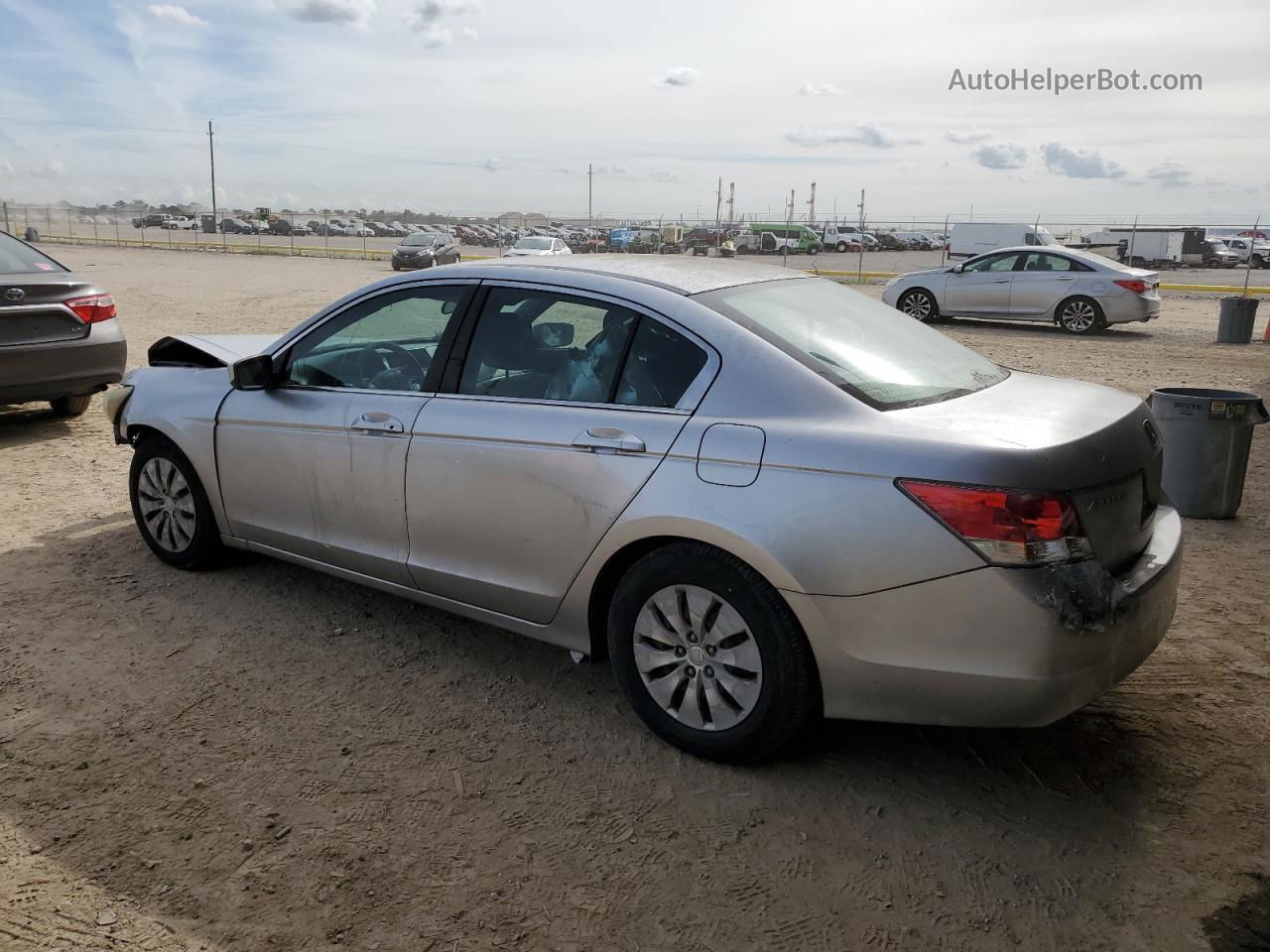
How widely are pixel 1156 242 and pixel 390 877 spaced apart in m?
46.8

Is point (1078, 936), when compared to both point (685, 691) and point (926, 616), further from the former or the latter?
point (685, 691)

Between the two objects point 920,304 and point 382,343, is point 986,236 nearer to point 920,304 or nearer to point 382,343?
point 920,304

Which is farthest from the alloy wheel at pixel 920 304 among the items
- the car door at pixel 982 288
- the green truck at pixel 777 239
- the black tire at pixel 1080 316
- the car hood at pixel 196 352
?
the green truck at pixel 777 239

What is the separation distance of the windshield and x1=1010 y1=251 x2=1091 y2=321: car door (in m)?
14.5

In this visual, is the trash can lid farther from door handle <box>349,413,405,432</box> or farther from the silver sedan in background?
the silver sedan in background

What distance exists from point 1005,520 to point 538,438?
5.14ft

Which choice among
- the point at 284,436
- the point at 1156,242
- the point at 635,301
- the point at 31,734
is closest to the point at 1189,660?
the point at 635,301

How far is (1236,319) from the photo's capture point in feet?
51.7

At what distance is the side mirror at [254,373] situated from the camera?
4461mm

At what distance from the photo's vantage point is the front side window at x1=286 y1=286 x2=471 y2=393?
13.5 ft

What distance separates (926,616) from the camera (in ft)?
9.44

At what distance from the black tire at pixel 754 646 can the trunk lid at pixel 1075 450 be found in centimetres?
69

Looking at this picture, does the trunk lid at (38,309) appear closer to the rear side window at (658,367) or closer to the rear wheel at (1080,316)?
the rear side window at (658,367)

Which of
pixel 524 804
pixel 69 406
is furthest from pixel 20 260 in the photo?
pixel 524 804
